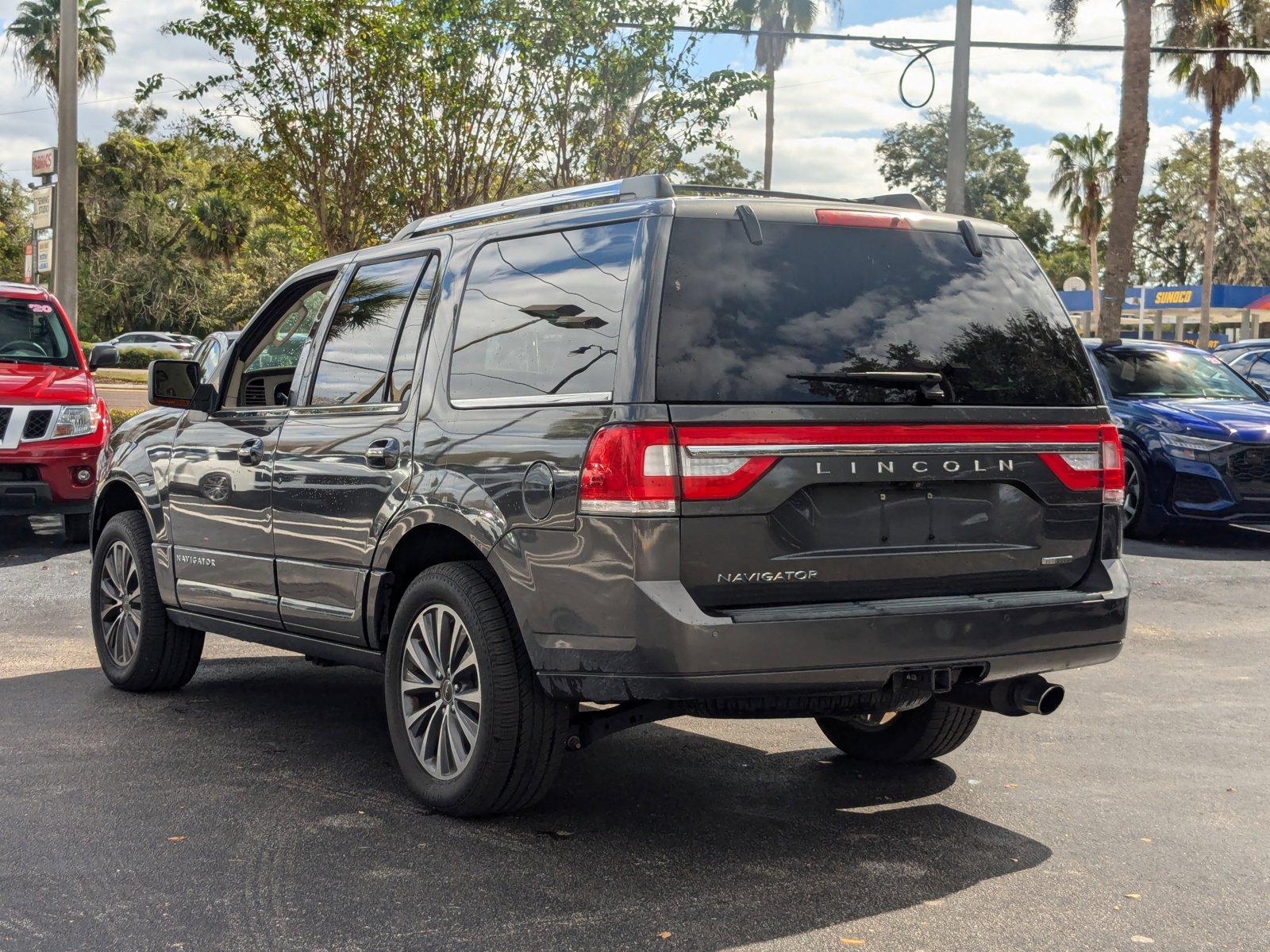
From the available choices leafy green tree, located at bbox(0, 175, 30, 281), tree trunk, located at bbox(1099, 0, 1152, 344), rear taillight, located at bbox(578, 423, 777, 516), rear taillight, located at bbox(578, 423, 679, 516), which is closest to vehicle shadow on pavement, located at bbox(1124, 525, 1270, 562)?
tree trunk, located at bbox(1099, 0, 1152, 344)

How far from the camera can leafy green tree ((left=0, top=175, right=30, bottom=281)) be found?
58438 millimetres

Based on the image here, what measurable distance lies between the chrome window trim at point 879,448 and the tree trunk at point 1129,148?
1487 cm

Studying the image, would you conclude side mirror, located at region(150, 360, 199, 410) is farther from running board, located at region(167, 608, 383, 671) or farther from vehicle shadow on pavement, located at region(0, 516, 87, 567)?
vehicle shadow on pavement, located at region(0, 516, 87, 567)

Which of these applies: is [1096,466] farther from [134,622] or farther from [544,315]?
[134,622]

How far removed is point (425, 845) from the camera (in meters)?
4.69

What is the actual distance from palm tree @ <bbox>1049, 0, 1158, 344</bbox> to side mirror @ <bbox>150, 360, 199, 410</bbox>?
14.3 meters

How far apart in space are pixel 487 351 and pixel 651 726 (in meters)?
2.22

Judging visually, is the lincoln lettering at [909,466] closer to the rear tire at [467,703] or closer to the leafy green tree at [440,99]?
the rear tire at [467,703]

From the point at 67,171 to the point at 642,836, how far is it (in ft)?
53.5

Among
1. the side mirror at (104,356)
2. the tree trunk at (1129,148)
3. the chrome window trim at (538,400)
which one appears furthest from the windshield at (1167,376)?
the chrome window trim at (538,400)

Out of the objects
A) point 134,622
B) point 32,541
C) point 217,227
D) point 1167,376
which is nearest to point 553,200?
point 134,622

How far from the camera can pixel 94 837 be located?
4754 mm

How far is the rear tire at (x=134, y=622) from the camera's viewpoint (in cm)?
690

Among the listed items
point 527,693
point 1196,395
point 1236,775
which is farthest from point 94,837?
point 1196,395
